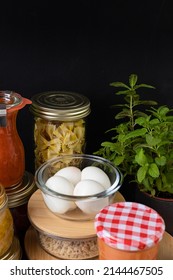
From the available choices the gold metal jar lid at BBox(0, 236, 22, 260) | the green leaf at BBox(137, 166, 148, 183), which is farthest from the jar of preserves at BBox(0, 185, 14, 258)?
the green leaf at BBox(137, 166, 148, 183)

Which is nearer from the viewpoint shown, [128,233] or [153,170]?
[128,233]

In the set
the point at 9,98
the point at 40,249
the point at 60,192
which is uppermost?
the point at 9,98

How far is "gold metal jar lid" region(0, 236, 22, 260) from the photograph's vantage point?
2.23 feet

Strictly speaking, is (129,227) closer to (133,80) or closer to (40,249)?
(40,249)

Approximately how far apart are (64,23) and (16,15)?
0.30 ft

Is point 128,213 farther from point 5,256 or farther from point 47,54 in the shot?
point 47,54

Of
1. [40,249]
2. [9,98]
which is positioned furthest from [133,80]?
[40,249]

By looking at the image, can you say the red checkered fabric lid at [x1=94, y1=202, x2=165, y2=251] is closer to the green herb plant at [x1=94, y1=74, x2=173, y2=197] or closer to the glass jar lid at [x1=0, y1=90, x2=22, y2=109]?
the green herb plant at [x1=94, y1=74, x2=173, y2=197]

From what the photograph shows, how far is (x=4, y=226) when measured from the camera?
0.66 m

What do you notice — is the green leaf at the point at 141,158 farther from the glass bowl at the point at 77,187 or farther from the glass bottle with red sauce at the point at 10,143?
the glass bottle with red sauce at the point at 10,143

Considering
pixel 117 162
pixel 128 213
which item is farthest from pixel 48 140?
pixel 128 213

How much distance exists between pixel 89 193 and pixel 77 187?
0.02 metres
